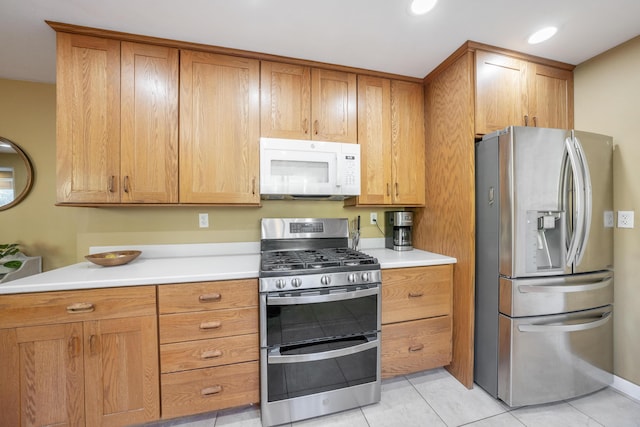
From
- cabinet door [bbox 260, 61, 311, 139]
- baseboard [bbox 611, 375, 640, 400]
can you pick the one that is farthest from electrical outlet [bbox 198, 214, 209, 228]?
baseboard [bbox 611, 375, 640, 400]

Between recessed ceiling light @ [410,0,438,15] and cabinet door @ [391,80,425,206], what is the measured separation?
0.69 metres

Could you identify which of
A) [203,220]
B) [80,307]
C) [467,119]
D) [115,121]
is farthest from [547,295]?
[115,121]

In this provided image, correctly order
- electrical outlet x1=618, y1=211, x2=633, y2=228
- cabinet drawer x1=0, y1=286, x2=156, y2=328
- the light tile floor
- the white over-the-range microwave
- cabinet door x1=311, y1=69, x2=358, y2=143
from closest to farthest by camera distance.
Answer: cabinet drawer x1=0, y1=286, x2=156, y2=328
the light tile floor
electrical outlet x1=618, y1=211, x2=633, y2=228
the white over-the-range microwave
cabinet door x1=311, y1=69, x2=358, y2=143

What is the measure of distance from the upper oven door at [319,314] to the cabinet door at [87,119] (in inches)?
50.4

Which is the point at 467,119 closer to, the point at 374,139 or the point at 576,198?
the point at 374,139

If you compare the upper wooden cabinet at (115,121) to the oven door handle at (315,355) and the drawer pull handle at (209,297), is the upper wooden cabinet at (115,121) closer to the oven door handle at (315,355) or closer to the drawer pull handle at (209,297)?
the drawer pull handle at (209,297)

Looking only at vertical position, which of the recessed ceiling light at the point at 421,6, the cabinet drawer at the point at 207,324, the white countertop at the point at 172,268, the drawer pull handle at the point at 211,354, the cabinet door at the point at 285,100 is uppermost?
the recessed ceiling light at the point at 421,6

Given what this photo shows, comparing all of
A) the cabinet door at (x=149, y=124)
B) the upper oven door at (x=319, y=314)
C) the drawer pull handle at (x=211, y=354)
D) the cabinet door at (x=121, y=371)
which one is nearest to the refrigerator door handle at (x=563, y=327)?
the upper oven door at (x=319, y=314)

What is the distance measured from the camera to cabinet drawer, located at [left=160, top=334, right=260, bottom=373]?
1.38 meters

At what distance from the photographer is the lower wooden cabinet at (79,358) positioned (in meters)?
1.23

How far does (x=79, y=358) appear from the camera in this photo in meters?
1.29

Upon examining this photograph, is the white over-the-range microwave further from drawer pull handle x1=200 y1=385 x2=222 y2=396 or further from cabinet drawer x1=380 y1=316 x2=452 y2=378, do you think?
drawer pull handle x1=200 y1=385 x2=222 y2=396

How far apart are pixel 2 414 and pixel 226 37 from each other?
2.38 meters

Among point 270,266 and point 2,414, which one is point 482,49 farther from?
point 2,414
